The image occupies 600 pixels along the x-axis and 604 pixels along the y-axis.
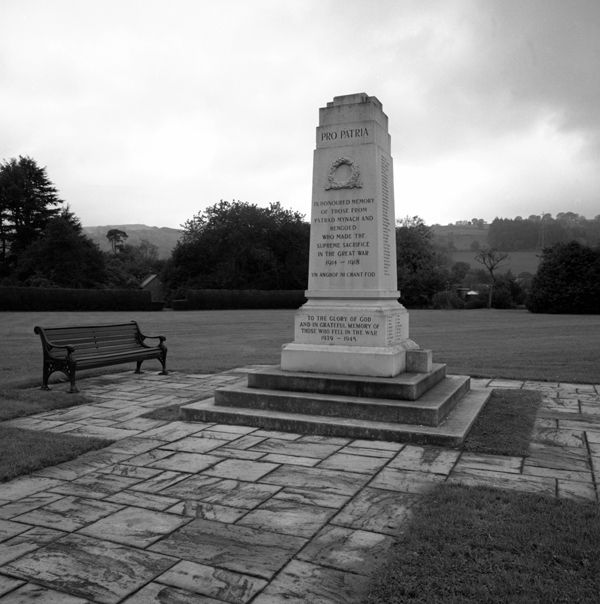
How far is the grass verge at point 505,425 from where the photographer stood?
214 inches

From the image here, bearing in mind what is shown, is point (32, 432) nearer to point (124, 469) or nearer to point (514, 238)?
point (124, 469)

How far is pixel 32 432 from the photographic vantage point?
19.7 feet

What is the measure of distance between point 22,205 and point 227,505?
5489cm

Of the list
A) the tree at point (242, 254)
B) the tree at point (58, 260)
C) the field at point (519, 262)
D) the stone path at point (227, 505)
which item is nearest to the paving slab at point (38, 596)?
the stone path at point (227, 505)

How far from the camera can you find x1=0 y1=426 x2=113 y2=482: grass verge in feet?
15.6

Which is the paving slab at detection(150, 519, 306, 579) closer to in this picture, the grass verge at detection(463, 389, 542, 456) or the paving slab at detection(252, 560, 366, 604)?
the paving slab at detection(252, 560, 366, 604)

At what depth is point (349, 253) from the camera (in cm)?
740

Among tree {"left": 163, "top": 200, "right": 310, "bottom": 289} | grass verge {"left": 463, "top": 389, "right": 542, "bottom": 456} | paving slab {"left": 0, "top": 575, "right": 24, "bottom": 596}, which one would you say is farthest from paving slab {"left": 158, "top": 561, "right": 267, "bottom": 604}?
tree {"left": 163, "top": 200, "right": 310, "bottom": 289}

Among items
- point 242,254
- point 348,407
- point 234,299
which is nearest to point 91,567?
Answer: point 348,407

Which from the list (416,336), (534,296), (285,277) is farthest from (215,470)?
(285,277)

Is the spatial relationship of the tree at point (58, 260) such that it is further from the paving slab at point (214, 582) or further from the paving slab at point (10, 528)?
the paving slab at point (214, 582)

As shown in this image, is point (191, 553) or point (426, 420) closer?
point (191, 553)

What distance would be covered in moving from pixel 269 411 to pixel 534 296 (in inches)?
1596

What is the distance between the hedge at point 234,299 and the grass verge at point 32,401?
34.4 metres
